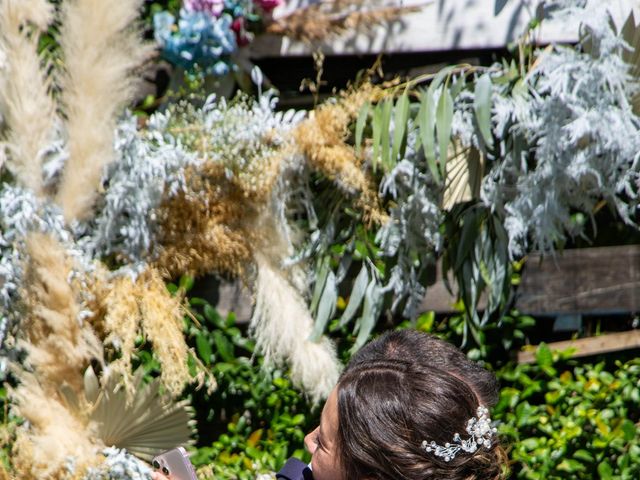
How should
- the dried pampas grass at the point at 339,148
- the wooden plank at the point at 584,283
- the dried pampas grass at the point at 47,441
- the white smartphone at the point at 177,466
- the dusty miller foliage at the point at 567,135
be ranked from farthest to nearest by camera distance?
the wooden plank at the point at 584,283, the dried pampas grass at the point at 339,148, the dusty miller foliage at the point at 567,135, the dried pampas grass at the point at 47,441, the white smartphone at the point at 177,466

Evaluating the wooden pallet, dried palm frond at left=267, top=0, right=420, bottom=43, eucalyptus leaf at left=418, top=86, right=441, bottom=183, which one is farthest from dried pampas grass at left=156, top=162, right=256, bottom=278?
the wooden pallet

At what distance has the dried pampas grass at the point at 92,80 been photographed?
201 centimetres

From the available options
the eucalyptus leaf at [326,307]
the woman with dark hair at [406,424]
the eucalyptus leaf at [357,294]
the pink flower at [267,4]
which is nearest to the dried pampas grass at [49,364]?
the eucalyptus leaf at [326,307]

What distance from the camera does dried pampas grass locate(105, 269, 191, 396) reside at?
2143 millimetres

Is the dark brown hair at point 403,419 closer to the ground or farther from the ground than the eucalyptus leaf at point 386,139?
closer to the ground

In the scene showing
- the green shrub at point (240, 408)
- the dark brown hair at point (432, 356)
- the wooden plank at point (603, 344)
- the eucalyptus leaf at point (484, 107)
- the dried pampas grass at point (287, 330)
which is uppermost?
the eucalyptus leaf at point (484, 107)

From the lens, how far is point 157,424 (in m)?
2.17

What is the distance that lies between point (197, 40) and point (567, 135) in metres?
0.97

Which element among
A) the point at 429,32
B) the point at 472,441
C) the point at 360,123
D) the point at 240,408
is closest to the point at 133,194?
the point at 360,123

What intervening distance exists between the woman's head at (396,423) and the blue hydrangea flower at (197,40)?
139cm

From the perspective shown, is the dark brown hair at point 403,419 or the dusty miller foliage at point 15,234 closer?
the dark brown hair at point 403,419

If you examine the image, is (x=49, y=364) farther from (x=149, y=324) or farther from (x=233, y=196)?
(x=233, y=196)

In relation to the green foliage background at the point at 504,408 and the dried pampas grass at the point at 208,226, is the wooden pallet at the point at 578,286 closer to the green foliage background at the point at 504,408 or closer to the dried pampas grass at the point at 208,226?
the green foliage background at the point at 504,408

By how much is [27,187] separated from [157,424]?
0.61 meters
